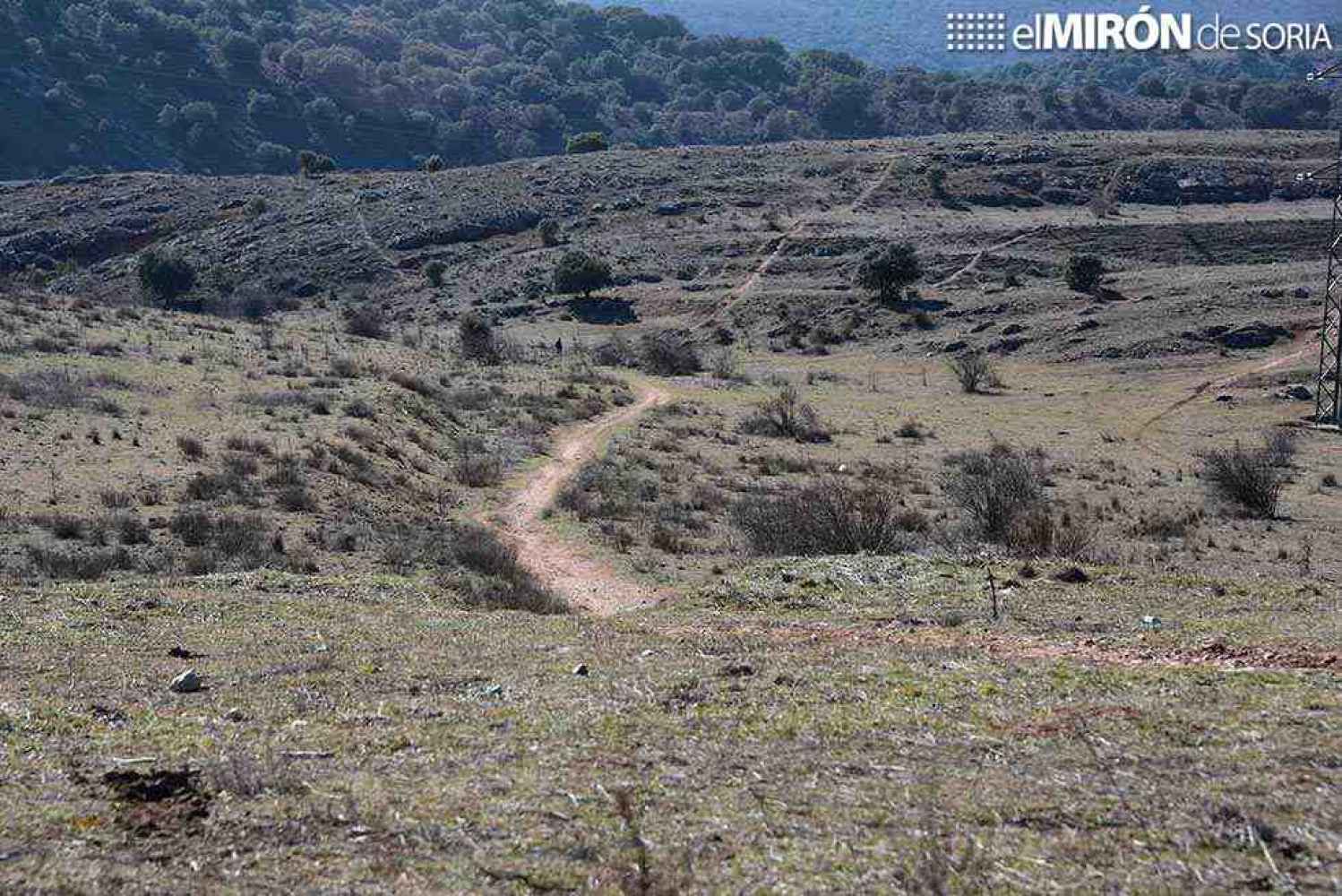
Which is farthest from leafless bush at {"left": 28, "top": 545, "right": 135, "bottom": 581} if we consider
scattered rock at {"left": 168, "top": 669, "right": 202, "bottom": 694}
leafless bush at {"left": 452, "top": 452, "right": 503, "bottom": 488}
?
leafless bush at {"left": 452, "top": 452, "right": 503, "bottom": 488}

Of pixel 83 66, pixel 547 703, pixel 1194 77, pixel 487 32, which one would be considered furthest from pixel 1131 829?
pixel 1194 77

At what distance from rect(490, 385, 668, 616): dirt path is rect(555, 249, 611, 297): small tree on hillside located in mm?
32571

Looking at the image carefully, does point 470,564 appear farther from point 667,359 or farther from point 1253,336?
point 1253,336

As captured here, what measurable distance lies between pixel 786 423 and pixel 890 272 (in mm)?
27333

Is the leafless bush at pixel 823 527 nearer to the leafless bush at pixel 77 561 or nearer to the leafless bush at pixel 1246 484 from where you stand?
the leafless bush at pixel 1246 484

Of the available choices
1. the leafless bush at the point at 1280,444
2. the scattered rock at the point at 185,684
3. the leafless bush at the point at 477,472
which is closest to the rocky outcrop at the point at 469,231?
the leafless bush at the point at 477,472

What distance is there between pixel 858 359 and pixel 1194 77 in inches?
6489

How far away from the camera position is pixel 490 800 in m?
6.37

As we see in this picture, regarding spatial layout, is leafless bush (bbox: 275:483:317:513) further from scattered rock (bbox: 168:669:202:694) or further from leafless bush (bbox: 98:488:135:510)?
scattered rock (bbox: 168:669:202:694)

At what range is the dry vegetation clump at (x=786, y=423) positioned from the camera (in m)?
37.3

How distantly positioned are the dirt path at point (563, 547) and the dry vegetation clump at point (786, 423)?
4.88 m

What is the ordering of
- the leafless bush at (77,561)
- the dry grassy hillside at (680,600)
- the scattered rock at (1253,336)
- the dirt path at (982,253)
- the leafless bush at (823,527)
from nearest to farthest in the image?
Answer: the dry grassy hillside at (680,600), the leafless bush at (77,561), the leafless bush at (823,527), the scattered rock at (1253,336), the dirt path at (982,253)

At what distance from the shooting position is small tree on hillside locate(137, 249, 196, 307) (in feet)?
209
